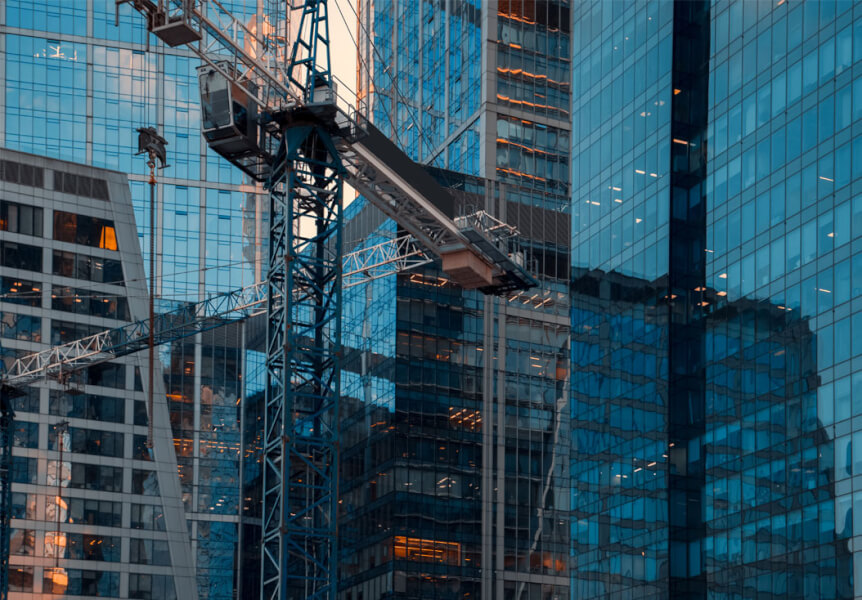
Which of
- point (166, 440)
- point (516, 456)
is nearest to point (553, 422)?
point (516, 456)

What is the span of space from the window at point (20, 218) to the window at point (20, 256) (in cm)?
153

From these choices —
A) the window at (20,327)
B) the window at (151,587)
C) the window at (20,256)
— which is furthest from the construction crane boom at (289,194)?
the window at (151,587)

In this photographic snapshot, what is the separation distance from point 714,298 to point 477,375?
46.4 meters

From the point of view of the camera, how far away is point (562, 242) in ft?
484

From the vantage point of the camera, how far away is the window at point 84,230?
14825 centimetres

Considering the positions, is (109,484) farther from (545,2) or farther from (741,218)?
(741,218)

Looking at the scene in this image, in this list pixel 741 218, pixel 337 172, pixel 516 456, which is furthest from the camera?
pixel 516 456

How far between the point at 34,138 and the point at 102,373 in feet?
104

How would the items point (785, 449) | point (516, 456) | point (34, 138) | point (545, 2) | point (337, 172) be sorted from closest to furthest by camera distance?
1. point (337, 172)
2. point (785, 449)
3. point (516, 456)
4. point (545, 2)
5. point (34, 138)

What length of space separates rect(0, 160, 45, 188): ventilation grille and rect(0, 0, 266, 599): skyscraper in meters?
13.7

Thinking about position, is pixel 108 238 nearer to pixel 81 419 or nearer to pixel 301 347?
pixel 81 419

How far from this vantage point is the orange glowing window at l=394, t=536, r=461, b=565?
438ft

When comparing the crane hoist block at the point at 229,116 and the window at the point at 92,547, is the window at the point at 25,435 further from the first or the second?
the crane hoist block at the point at 229,116

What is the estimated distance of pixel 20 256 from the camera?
146000 mm
